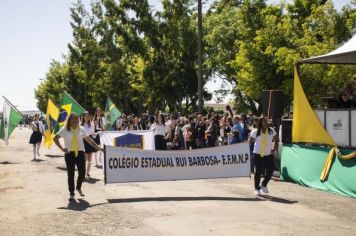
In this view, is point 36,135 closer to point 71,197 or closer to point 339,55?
point 71,197

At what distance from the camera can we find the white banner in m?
11.5

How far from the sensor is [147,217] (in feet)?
29.3

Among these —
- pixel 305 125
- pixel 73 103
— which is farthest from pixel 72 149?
pixel 73 103

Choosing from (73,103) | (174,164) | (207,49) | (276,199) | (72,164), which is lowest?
(276,199)

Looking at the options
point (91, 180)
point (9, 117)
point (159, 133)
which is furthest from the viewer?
point (9, 117)

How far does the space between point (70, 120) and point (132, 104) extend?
42.4 meters

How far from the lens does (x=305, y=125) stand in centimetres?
1399

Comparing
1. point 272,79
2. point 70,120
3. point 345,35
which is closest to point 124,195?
point 70,120

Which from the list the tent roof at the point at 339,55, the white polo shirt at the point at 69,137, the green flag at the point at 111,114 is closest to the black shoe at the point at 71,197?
the white polo shirt at the point at 69,137

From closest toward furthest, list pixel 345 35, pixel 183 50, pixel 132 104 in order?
pixel 345 35 → pixel 183 50 → pixel 132 104

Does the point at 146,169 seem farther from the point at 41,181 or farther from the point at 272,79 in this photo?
the point at 272,79

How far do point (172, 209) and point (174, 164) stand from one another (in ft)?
7.92

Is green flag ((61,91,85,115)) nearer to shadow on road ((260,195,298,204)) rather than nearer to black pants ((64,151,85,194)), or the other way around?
black pants ((64,151,85,194))

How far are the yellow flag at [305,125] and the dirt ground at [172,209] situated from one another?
1275mm
